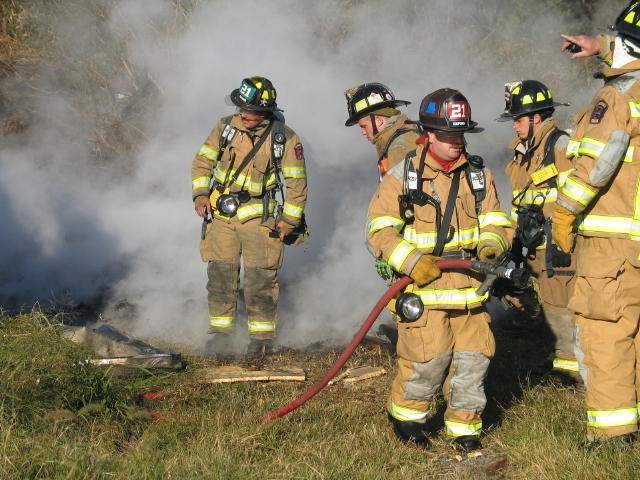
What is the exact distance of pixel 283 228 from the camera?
6586 millimetres

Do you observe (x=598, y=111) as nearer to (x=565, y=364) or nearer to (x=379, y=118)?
(x=379, y=118)

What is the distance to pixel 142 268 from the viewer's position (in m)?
8.22

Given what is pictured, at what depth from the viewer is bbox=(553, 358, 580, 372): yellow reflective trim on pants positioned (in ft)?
18.9

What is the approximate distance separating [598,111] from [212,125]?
584 cm

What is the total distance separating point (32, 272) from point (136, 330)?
155 centimetres

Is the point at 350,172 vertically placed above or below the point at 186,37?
below

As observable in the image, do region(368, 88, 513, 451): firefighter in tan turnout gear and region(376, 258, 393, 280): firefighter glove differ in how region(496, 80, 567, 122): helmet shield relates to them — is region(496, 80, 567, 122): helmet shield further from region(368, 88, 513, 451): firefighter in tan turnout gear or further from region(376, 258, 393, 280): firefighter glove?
region(376, 258, 393, 280): firefighter glove

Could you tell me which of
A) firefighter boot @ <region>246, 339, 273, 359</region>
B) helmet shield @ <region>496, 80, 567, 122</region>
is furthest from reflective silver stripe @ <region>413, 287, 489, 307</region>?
firefighter boot @ <region>246, 339, 273, 359</region>

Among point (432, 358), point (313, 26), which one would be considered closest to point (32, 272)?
point (313, 26)

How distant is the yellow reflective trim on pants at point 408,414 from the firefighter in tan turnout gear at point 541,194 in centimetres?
172

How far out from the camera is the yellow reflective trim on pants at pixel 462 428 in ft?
14.1

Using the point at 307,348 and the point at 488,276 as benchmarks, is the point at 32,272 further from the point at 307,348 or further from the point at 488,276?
the point at 488,276

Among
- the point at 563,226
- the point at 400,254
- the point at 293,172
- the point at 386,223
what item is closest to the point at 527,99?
the point at 293,172

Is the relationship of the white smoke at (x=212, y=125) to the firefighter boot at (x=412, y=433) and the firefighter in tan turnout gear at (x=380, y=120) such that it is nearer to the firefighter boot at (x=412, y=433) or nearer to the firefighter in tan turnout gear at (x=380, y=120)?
the firefighter in tan turnout gear at (x=380, y=120)
